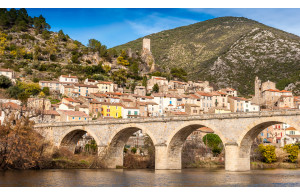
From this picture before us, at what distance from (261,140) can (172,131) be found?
117 ft

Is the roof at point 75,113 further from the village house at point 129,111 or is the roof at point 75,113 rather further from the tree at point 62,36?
the tree at point 62,36

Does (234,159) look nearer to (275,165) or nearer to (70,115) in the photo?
(275,165)

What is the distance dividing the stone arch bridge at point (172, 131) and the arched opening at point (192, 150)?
0.23ft

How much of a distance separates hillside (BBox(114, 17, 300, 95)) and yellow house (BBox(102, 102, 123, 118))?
43.9 metres

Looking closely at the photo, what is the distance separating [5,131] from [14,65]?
209 feet

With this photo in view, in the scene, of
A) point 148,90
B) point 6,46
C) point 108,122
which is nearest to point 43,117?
point 108,122

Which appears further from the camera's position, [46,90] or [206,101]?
[206,101]

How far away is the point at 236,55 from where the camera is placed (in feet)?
416

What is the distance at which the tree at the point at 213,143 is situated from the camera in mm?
65375

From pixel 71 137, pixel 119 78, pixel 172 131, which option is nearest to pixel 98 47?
pixel 119 78

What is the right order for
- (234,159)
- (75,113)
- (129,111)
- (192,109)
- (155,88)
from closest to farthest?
(234,159) < (75,113) < (129,111) < (192,109) < (155,88)

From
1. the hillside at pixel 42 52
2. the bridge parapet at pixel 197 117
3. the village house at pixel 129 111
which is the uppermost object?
the hillside at pixel 42 52

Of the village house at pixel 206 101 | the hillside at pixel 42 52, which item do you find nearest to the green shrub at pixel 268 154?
the village house at pixel 206 101

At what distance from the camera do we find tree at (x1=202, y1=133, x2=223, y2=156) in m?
65.4
